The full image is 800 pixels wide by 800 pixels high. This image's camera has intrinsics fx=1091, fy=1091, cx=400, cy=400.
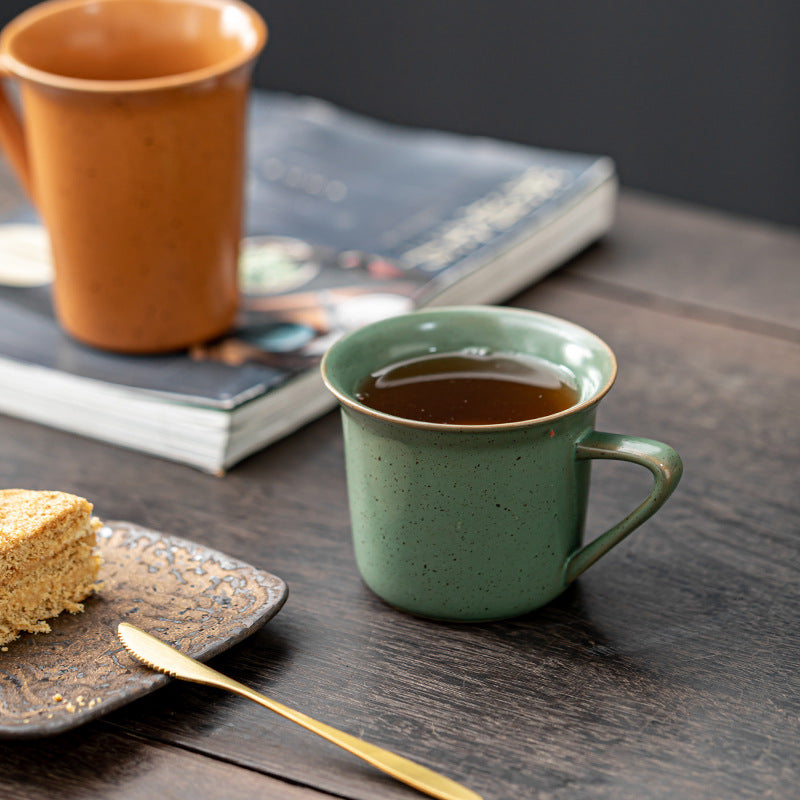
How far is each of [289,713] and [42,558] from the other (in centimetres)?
17

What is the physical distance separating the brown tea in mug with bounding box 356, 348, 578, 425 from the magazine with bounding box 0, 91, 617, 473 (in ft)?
0.58

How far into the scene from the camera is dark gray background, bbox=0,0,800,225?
171 cm

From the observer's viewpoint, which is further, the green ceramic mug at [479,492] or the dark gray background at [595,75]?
the dark gray background at [595,75]

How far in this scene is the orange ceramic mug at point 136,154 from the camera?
80cm

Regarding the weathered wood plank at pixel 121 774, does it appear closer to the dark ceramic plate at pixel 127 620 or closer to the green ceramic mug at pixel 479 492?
the dark ceramic plate at pixel 127 620

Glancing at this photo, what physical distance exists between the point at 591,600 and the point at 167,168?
1.46ft

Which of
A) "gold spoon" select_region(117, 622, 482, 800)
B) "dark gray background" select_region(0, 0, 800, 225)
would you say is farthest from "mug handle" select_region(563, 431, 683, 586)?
"dark gray background" select_region(0, 0, 800, 225)

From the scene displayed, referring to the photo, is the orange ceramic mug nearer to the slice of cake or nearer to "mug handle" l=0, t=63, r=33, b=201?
"mug handle" l=0, t=63, r=33, b=201

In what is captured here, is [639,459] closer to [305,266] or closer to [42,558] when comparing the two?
[42,558]

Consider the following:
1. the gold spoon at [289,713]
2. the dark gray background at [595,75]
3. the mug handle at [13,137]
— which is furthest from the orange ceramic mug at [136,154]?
the dark gray background at [595,75]

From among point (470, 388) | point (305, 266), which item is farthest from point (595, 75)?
point (470, 388)

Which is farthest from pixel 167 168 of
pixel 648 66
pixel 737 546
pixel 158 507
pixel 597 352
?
pixel 648 66

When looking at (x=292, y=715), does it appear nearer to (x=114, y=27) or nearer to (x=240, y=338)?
(x=240, y=338)

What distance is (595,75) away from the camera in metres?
1.83
